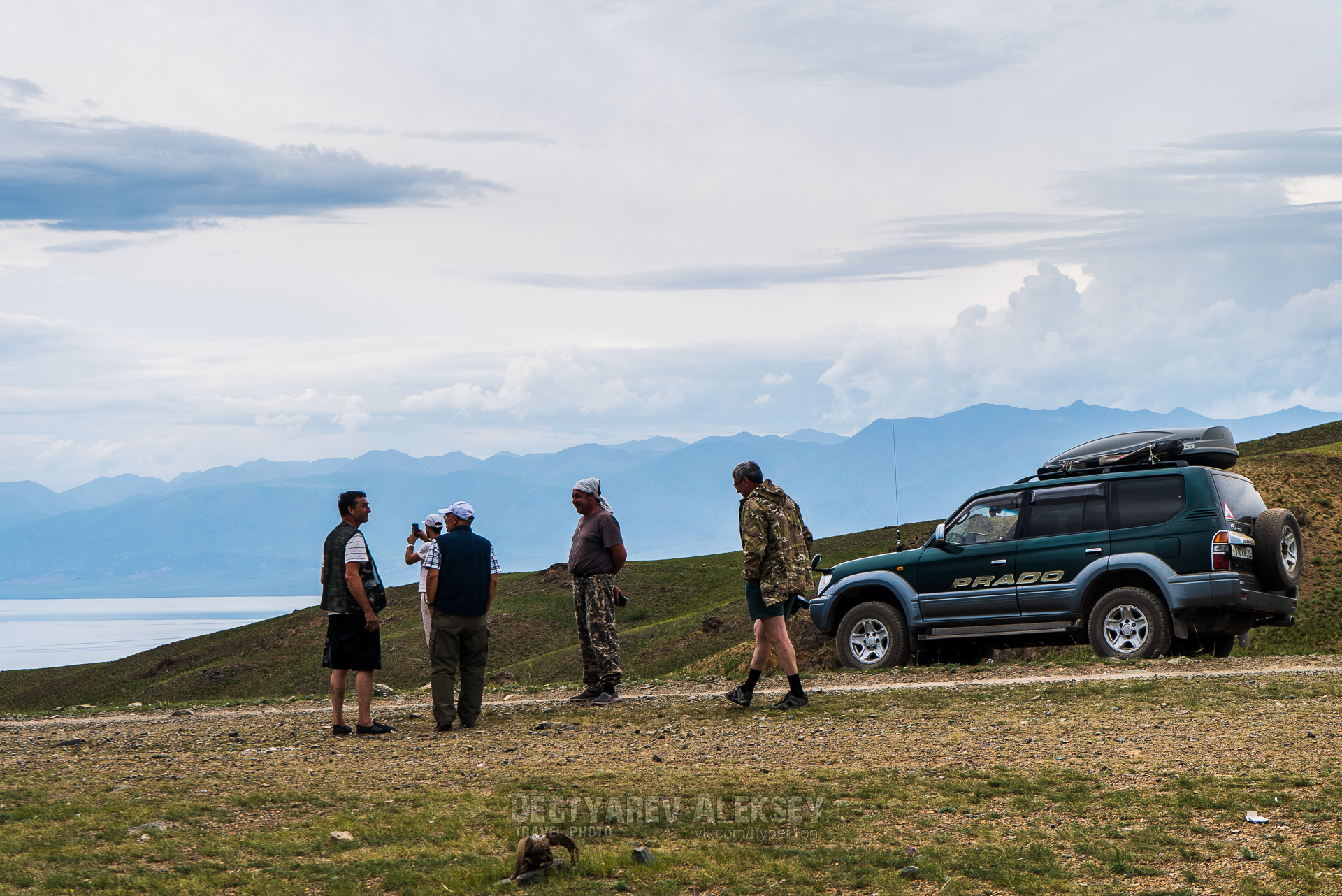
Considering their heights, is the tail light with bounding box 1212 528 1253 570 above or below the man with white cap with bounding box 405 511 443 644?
below

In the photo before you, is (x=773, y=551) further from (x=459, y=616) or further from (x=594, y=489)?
(x=459, y=616)

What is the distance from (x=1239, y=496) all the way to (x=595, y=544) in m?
8.45

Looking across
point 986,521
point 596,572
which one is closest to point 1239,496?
point 986,521

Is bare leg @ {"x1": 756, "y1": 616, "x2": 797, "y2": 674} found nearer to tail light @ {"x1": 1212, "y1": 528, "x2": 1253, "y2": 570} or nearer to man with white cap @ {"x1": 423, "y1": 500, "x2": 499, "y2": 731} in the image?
man with white cap @ {"x1": 423, "y1": 500, "x2": 499, "y2": 731}

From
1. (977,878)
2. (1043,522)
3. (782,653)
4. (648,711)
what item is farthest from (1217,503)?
(977,878)

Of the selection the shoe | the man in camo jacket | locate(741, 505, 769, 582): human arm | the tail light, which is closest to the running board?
the tail light

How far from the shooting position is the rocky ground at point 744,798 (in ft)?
19.6

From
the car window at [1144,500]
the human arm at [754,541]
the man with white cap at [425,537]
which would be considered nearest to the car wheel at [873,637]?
the car window at [1144,500]

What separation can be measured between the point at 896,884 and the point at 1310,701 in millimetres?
7308

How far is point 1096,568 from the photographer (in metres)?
Answer: 14.6

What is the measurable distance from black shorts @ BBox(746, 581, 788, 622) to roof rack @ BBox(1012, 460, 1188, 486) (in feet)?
15.6

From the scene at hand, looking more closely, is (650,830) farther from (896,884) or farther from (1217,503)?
(1217,503)

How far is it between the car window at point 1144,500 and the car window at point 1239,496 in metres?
0.50

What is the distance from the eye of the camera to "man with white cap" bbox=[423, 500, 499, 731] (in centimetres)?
1141
